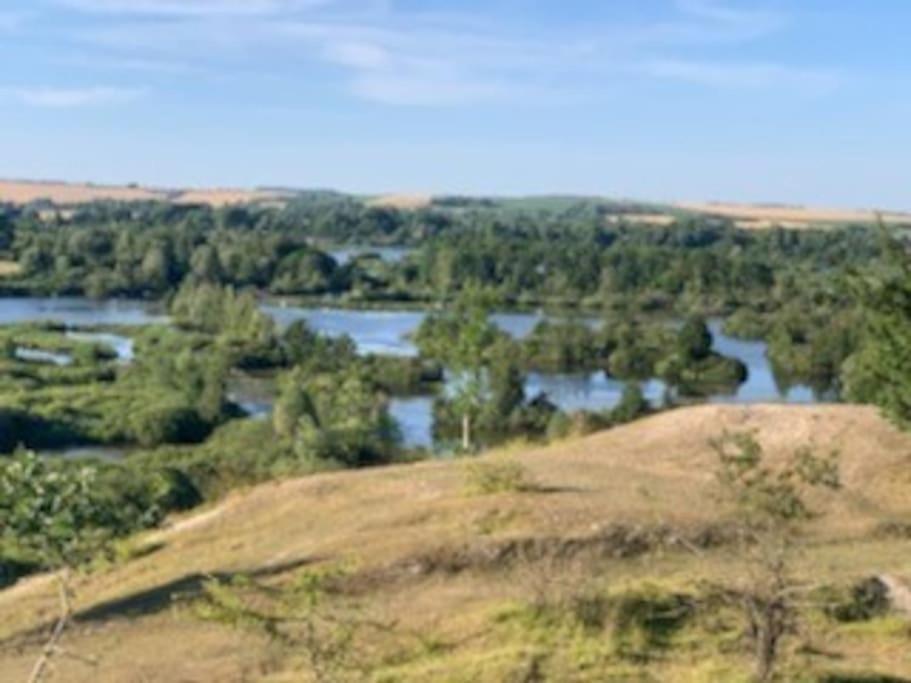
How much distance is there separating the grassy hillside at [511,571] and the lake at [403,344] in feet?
101

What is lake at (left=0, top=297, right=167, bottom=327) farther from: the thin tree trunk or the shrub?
the thin tree trunk

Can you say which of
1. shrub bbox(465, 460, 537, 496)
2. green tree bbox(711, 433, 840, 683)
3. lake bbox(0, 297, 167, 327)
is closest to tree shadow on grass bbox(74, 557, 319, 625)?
shrub bbox(465, 460, 537, 496)

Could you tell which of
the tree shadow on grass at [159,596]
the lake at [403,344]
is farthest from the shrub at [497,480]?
the lake at [403,344]

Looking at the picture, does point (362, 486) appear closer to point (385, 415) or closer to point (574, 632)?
point (574, 632)

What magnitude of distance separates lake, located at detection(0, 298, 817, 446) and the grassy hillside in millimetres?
30801

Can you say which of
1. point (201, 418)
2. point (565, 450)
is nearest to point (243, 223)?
point (201, 418)

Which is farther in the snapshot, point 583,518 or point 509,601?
point 583,518

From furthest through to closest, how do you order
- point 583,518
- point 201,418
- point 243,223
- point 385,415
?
point 243,223
point 201,418
point 385,415
point 583,518

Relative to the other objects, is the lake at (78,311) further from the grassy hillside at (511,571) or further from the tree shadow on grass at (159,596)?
the tree shadow on grass at (159,596)

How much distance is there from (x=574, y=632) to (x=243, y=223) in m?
182

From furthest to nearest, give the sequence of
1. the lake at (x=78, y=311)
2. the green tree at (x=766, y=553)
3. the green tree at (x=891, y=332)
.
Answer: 1. the lake at (x=78, y=311)
2. the green tree at (x=891, y=332)
3. the green tree at (x=766, y=553)

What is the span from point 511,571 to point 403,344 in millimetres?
66878

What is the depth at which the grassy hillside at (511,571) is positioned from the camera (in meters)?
13.6

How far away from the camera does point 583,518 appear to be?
1748 cm
